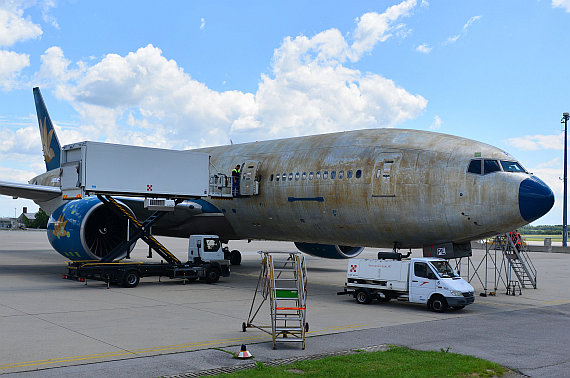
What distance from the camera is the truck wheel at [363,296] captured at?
51.2ft

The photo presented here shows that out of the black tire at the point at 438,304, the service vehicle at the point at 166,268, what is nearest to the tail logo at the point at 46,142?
the service vehicle at the point at 166,268

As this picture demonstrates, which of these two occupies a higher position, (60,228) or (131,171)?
(131,171)

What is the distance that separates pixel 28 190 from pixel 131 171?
20.8 feet

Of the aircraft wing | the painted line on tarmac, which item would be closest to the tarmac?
the painted line on tarmac

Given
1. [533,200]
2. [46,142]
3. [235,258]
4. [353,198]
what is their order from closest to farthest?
[533,200] < [353,198] < [235,258] < [46,142]

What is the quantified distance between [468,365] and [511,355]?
4.75 ft

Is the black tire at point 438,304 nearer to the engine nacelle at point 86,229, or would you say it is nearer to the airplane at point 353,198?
the airplane at point 353,198

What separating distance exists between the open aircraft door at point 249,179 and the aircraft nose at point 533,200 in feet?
29.7

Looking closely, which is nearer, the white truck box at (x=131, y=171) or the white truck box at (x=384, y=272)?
the white truck box at (x=384, y=272)

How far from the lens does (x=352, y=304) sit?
15.5 m

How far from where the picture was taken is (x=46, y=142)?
1212 inches

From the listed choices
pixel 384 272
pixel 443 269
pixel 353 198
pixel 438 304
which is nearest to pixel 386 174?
pixel 353 198

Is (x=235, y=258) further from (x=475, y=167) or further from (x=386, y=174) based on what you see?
(x=475, y=167)

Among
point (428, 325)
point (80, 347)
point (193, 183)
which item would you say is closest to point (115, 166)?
point (193, 183)
